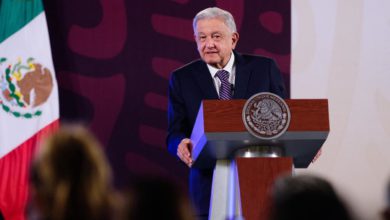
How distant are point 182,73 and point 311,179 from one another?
257 centimetres

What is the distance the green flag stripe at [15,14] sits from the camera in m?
5.26

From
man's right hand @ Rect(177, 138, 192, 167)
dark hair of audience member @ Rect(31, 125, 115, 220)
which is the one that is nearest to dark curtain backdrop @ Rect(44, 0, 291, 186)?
man's right hand @ Rect(177, 138, 192, 167)

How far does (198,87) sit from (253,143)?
33.2 inches

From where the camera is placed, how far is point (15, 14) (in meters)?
5.30

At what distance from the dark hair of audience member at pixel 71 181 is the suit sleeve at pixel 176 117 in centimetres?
225

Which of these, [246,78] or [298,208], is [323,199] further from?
[246,78]

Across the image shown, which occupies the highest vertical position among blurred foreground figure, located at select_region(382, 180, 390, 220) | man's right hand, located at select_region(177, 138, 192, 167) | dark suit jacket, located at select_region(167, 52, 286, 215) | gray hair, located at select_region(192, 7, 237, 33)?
gray hair, located at select_region(192, 7, 237, 33)

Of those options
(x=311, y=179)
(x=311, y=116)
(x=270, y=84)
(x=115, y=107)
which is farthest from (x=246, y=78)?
(x=311, y=179)

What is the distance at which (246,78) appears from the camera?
3695mm

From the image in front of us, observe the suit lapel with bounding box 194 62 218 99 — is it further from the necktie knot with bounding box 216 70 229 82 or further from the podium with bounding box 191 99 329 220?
the podium with bounding box 191 99 329 220

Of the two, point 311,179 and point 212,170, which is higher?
point 311,179

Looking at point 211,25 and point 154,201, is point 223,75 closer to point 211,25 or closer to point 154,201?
point 211,25

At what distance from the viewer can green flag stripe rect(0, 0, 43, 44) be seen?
17.3 feet

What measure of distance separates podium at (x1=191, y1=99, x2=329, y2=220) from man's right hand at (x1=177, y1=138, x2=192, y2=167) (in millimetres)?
252
